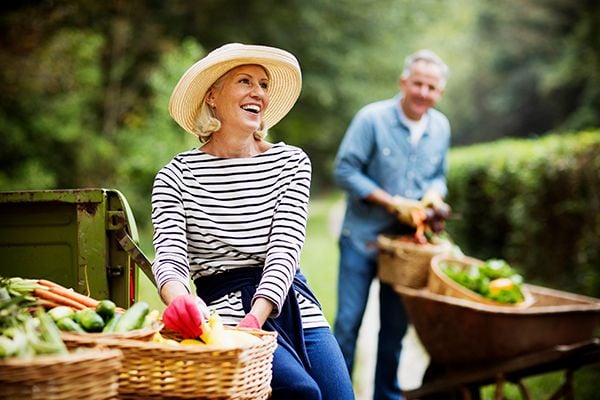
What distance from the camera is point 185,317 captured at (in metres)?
2.73

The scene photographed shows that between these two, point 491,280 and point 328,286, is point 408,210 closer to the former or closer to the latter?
point 491,280

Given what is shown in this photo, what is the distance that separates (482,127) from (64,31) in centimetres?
3181

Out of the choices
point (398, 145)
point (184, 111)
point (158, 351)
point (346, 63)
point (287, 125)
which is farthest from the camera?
point (287, 125)

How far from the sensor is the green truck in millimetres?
3918

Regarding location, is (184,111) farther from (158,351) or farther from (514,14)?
(514,14)

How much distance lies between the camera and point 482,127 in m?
44.8

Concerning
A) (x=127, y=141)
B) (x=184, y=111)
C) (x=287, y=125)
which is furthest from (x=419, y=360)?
(x=287, y=125)

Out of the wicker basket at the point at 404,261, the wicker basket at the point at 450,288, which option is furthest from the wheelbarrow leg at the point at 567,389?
the wicker basket at the point at 404,261

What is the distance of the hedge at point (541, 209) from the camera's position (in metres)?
7.82

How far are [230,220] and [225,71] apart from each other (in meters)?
0.67

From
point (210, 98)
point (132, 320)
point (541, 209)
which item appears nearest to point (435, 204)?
point (210, 98)

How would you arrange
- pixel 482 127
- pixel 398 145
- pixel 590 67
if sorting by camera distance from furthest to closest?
pixel 482 127 → pixel 590 67 → pixel 398 145

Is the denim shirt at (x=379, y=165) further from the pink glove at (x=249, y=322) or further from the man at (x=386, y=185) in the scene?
the pink glove at (x=249, y=322)

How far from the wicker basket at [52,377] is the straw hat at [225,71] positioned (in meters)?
1.56
